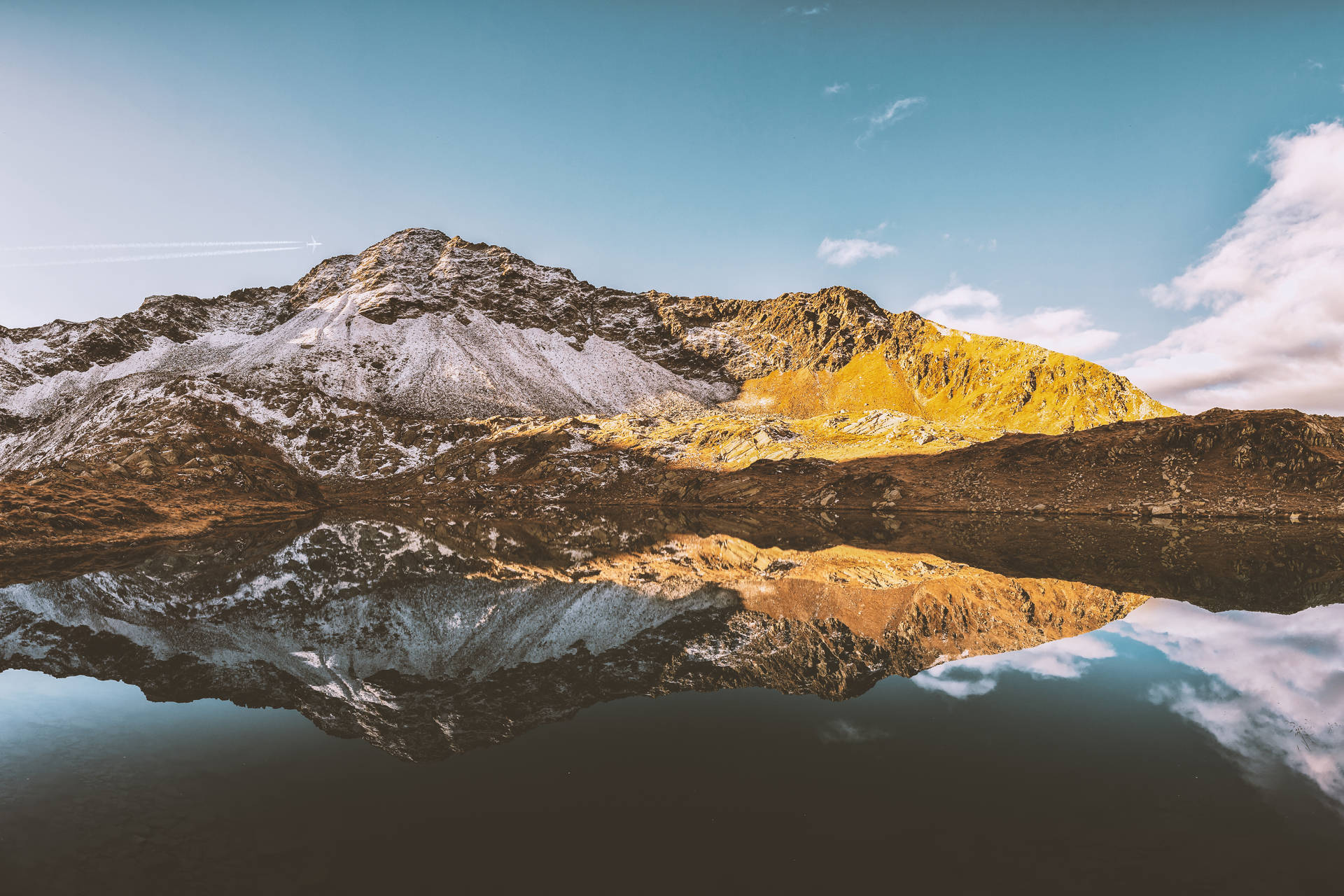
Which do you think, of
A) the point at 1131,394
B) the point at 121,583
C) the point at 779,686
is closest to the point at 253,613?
the point at 121,583

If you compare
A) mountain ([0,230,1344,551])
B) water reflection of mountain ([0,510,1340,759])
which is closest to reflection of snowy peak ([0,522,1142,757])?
water reflection of mountain ([0,510,1340,759])

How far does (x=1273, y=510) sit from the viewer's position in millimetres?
53250

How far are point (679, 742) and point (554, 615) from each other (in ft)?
37.0

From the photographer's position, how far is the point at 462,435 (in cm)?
13350

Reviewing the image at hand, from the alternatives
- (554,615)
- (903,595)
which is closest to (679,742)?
(554,615)

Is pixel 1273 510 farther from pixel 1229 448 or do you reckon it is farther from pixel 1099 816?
pixel 1099 816

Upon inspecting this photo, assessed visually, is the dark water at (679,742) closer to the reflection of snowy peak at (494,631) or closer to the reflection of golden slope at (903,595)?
the reflection of snowy peak at (494,631)

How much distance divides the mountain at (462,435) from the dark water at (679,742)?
135 ft

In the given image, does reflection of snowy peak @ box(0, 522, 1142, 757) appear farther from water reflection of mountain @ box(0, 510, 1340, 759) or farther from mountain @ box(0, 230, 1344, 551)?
mountain @ box(0, 230, 1344, 551)

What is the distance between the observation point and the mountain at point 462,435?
62781 millimetres

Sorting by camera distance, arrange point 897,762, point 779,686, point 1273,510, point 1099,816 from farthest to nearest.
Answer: point 1273,510, point 779,686, point 897,762, point 1099,816

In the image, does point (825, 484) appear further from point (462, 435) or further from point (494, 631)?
point (462, 435)

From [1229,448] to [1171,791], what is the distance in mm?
79743

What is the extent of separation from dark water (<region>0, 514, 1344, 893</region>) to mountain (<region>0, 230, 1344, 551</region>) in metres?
41.2
